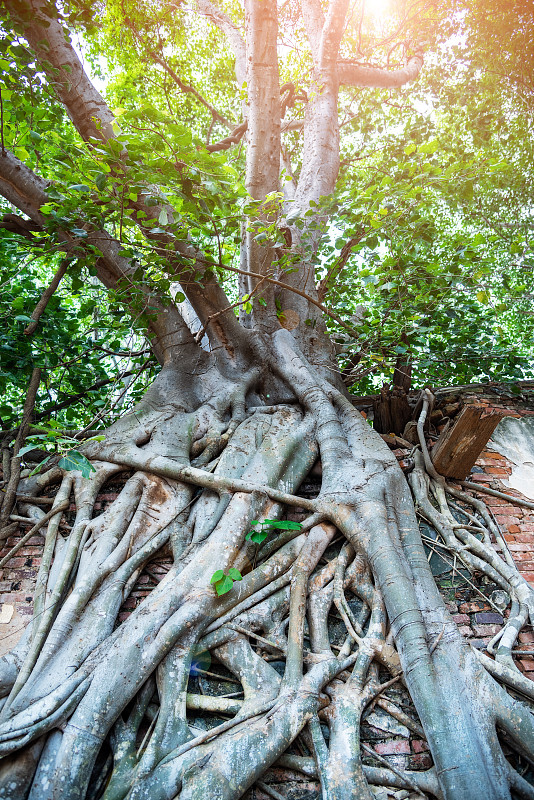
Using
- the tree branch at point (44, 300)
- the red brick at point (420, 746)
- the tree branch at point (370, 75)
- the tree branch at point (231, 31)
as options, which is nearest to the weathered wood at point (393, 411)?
the red brick at point (420, 746)

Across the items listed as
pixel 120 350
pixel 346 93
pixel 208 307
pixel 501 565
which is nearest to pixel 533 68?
pixel 346 93

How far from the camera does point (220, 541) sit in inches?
104

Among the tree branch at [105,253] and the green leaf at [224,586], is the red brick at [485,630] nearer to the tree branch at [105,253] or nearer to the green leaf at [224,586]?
the green leaf at [224,586]

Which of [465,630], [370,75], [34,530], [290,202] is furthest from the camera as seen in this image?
[370,75]

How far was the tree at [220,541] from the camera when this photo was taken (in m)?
1.95

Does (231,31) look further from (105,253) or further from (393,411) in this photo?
(393,411)

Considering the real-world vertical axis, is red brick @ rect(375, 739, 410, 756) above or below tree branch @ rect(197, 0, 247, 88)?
below

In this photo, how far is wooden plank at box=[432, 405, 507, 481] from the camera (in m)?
3.15

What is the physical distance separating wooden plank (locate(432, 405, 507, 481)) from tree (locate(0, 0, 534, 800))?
128mm

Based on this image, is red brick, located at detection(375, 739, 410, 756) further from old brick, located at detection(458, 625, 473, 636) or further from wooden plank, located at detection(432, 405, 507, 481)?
wooden plank, located at detection(432, 405, 507, 481)

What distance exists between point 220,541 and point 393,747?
119 centimetres

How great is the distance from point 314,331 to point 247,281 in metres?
0.78

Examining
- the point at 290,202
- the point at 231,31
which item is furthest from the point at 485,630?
the point at 231,31

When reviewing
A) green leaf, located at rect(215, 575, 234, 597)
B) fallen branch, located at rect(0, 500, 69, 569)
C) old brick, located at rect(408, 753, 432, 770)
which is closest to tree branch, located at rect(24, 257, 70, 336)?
fallen branch, located at rect(0, 500, 69, 569)
